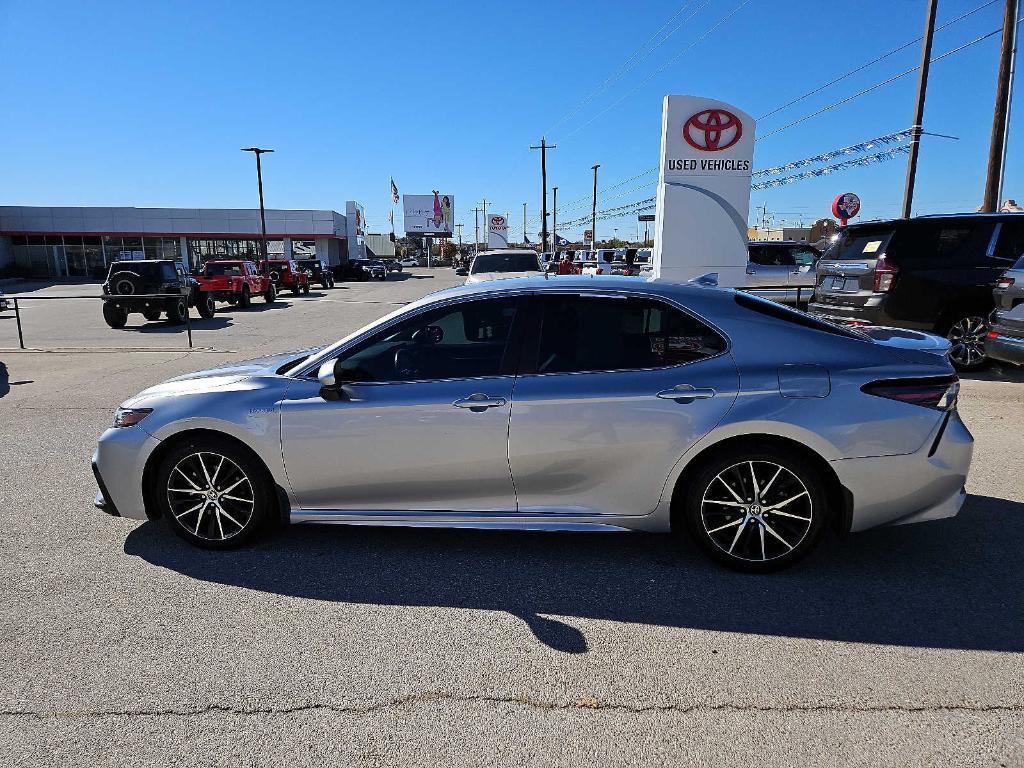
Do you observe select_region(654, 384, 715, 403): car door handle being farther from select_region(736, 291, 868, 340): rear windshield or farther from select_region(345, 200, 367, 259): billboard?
select_region(345, 200, 367, 259): billboard

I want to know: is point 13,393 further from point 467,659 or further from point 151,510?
point 467,659

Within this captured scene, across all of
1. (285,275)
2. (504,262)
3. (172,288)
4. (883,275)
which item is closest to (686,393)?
(883,275)

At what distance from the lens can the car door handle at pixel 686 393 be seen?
3.53 m

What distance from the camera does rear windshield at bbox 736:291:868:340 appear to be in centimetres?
375

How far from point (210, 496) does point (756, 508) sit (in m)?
3.01

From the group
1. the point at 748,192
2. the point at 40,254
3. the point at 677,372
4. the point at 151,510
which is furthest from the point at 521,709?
the point at 40,254

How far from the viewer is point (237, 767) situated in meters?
2.39

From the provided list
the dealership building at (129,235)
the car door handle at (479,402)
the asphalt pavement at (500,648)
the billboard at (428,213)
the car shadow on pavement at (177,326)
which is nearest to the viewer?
the asphalt pavement at (500,648)

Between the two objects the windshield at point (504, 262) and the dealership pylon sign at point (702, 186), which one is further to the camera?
the windshield at point (504, 262)

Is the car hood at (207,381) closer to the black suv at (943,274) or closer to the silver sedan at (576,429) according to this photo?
the silver sedan at (576,429)

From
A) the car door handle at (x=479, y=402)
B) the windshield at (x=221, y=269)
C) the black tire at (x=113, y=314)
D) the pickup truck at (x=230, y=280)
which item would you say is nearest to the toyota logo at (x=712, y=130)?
the car door handle at (x=479, y=402)

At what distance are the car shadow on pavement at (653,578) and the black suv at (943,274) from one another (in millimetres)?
5559

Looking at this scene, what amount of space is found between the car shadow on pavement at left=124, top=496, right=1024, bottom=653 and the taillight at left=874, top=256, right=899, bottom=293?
5.61 m

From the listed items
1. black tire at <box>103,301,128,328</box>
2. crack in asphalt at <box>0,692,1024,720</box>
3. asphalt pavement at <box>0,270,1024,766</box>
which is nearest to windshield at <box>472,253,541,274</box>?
black tire at <box>103,301,128,328</box>
